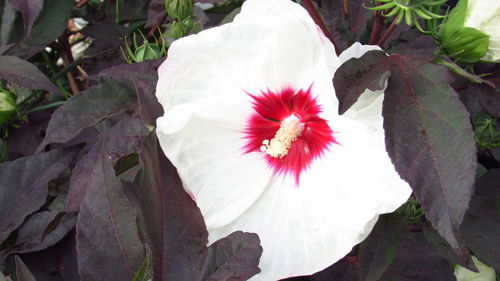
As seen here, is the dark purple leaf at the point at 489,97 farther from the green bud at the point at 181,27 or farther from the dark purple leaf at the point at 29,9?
the dark purple leaf at the point at 29,9

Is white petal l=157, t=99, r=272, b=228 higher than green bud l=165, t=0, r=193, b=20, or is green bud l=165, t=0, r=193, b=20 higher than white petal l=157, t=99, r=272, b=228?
green bud l=165, t=0, r=193, b=20

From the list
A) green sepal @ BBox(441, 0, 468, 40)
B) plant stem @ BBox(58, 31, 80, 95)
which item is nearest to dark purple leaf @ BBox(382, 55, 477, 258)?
green sepal @ BBox(441, 0, 468, 40)

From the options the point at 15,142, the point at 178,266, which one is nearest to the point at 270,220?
the point at 178,266

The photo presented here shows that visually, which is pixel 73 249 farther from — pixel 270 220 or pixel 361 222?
pixel 361 222

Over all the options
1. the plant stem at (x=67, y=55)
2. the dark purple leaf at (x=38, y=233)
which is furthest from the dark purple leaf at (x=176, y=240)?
the plant stem at (x=67, y=55)

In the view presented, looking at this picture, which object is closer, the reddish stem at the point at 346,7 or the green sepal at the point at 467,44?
the green sepal at the point at 467,44

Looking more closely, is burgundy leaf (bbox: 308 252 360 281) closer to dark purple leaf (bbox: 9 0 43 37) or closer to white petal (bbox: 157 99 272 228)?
white petal (bbox: 157 99 272 228)

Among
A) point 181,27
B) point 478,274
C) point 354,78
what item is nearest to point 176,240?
point 354,78
